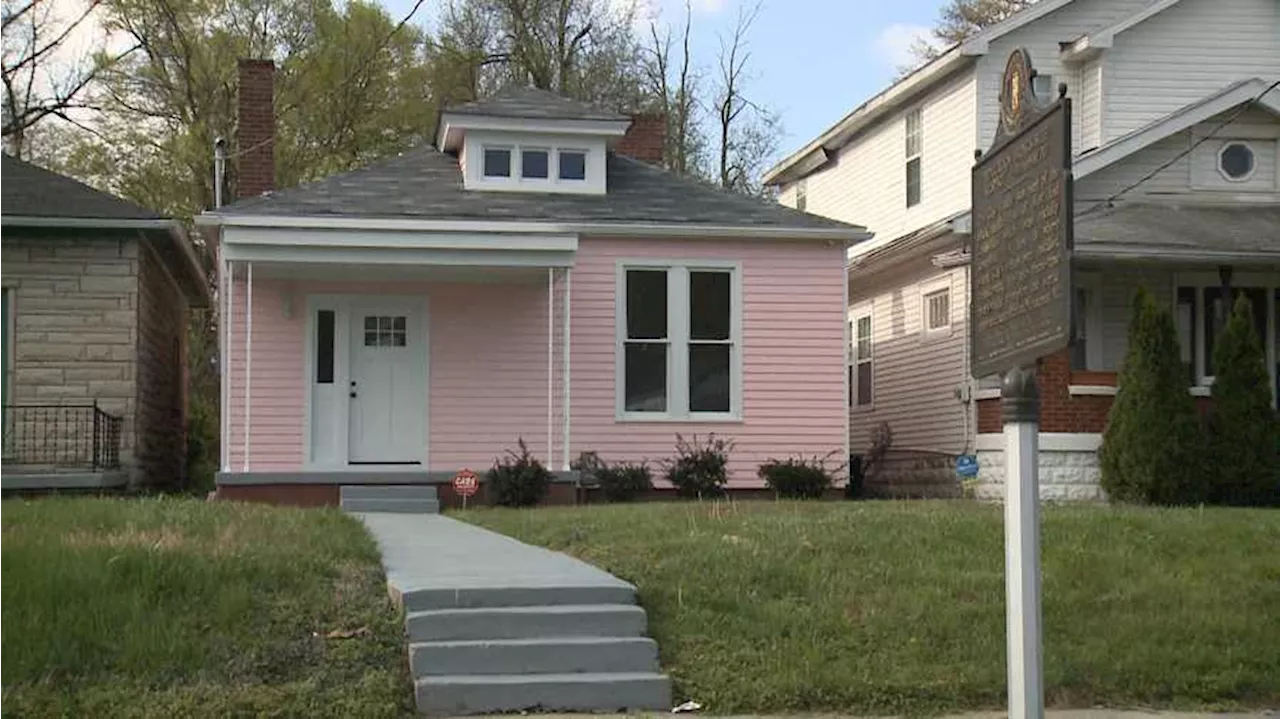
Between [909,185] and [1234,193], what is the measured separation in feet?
17.3

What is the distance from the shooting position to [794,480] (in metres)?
17.6

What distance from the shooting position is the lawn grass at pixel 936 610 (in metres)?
7.93

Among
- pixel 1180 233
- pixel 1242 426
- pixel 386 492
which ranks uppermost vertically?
pixel 1180 233

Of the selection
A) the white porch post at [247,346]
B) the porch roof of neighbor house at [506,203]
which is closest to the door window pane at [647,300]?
the porch roof of neighbor house at [506,203]

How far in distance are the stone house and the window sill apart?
6.33 metres

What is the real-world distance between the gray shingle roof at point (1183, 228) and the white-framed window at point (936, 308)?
7.32 feet

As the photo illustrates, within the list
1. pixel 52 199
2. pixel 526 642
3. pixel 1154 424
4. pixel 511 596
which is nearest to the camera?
pixel 526 642

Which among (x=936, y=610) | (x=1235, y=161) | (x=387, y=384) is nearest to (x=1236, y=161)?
(x=1235, y=161)

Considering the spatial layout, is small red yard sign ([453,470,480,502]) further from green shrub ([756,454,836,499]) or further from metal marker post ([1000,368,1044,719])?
metal marker post ([1000,368,1044,719])

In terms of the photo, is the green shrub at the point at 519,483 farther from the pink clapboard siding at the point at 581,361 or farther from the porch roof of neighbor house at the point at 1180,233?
the porch roof of neighbor house at the point at 1180,233

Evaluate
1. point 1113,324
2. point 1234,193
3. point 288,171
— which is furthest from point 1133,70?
point 288,171

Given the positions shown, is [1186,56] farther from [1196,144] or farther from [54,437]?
[54,437]

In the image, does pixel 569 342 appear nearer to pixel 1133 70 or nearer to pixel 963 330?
pixel 963 330

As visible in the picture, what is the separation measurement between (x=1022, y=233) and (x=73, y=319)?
15002 millimetres
